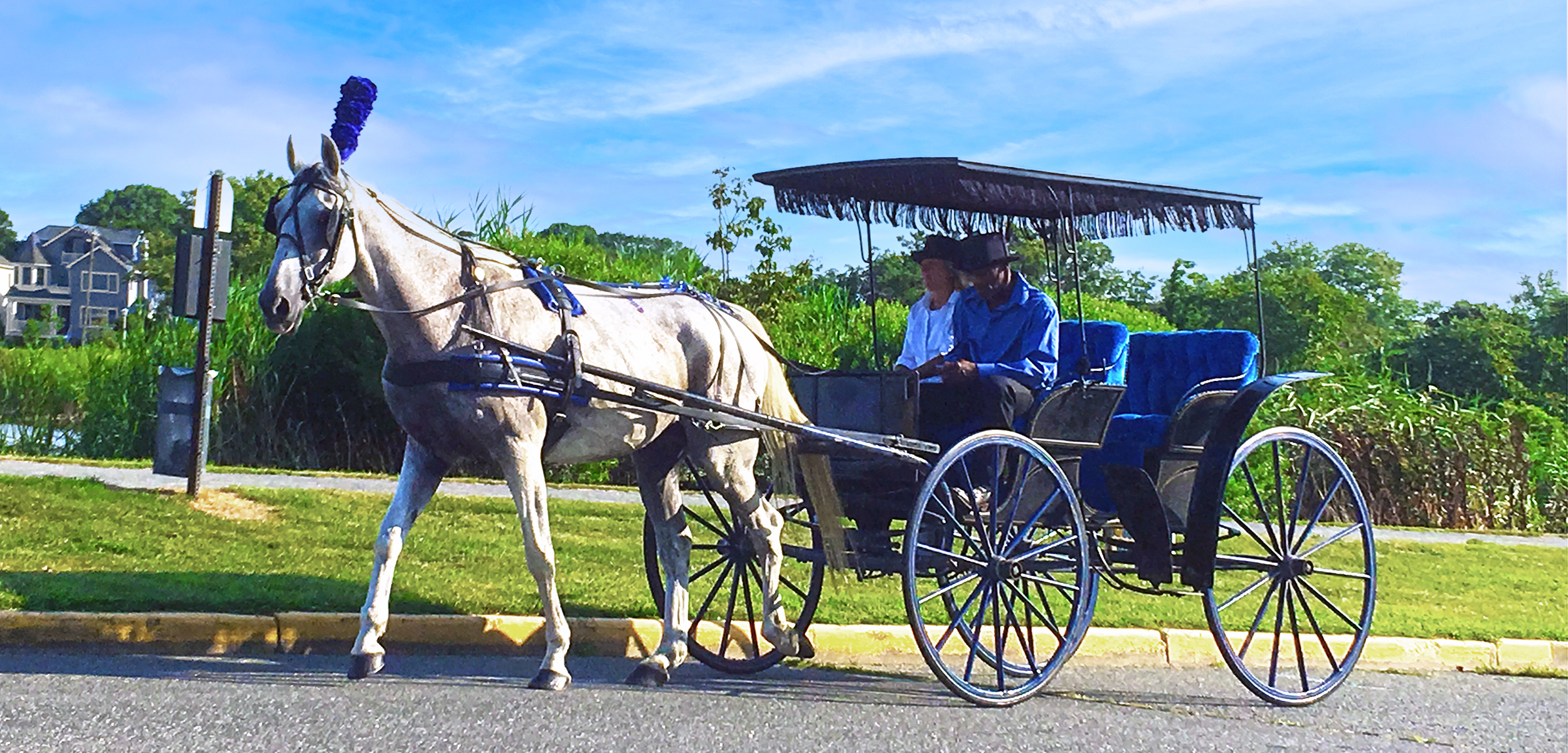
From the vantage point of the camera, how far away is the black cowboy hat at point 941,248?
756 centimetres

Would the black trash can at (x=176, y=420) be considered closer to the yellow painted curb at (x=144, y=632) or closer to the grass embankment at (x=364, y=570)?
the grass embankment at (x=364, y=570)

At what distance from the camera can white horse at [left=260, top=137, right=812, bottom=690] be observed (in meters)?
5.91

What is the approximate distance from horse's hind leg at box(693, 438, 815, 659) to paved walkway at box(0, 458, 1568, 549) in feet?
19.4

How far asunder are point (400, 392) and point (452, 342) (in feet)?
1.00

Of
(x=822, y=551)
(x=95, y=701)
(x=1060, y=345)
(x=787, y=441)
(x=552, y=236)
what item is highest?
(x=552, y=236)

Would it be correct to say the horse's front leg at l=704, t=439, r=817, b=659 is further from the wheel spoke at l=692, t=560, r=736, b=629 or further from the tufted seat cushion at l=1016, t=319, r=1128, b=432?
the tufted seat cushion at l=1016, t=319, r=1128, b=432

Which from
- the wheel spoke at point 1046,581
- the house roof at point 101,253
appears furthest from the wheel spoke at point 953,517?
the house roof at point 101,253

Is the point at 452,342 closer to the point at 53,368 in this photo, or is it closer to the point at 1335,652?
the point at 1335,652

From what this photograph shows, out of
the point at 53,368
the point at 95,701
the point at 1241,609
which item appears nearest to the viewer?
the point at 95,701

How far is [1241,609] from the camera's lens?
10.3 meters

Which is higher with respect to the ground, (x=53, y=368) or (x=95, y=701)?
(x=53, y=368)

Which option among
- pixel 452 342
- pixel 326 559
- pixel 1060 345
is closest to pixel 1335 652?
pixel 1060 345

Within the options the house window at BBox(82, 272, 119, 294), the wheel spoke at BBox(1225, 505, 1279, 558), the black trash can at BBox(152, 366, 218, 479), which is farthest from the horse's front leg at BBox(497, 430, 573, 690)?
the house window at BBox(82, 272, 119, 294)

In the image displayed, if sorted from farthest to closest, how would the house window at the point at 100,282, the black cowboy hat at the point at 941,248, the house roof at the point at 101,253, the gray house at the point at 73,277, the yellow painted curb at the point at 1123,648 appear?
the house window at the point at 100,282 < the gray house at the point at 73,277 < the house roof at the point at 101,253 < the yellow painted curb at the point at 1123,648 < the black cowboy hat at the point at 941,248
